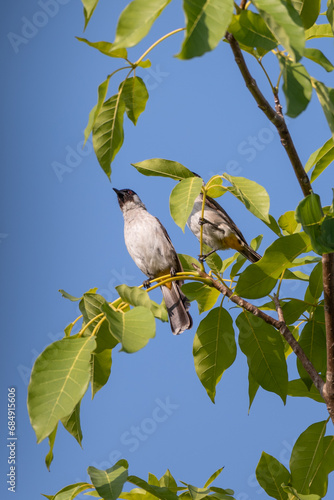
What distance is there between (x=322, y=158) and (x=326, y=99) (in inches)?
26.7

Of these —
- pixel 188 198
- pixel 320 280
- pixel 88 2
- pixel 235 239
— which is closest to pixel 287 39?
pixel 88 2

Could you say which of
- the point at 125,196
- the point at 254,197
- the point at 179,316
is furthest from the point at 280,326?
the point at 125,196

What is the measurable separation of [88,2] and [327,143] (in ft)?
3.30

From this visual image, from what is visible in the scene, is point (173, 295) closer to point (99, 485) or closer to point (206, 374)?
point (206, 374)

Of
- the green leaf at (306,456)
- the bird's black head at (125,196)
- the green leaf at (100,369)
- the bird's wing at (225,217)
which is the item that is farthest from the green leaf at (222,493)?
the bird's black head at (125,196)

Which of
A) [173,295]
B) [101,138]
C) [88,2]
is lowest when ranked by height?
[173,295]

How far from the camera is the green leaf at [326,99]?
58.7 inches

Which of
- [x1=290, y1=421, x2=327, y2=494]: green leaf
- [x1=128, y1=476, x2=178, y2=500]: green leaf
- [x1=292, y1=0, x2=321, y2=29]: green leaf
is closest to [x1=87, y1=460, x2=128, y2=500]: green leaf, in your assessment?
[x1=128, y1=476, x2=178, y2=500]: green leaf

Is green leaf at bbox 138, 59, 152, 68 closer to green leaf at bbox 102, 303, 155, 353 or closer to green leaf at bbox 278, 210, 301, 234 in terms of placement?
green leaf at bbox 102, 303, 155, 353

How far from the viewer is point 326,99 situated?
1535mm

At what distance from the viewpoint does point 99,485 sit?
1823 millimetres

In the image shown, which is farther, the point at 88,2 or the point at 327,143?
the point at 327,143

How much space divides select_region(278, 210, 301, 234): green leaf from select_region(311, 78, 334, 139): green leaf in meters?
1.11

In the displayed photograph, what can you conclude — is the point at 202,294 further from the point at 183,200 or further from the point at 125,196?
the point at 125,196
